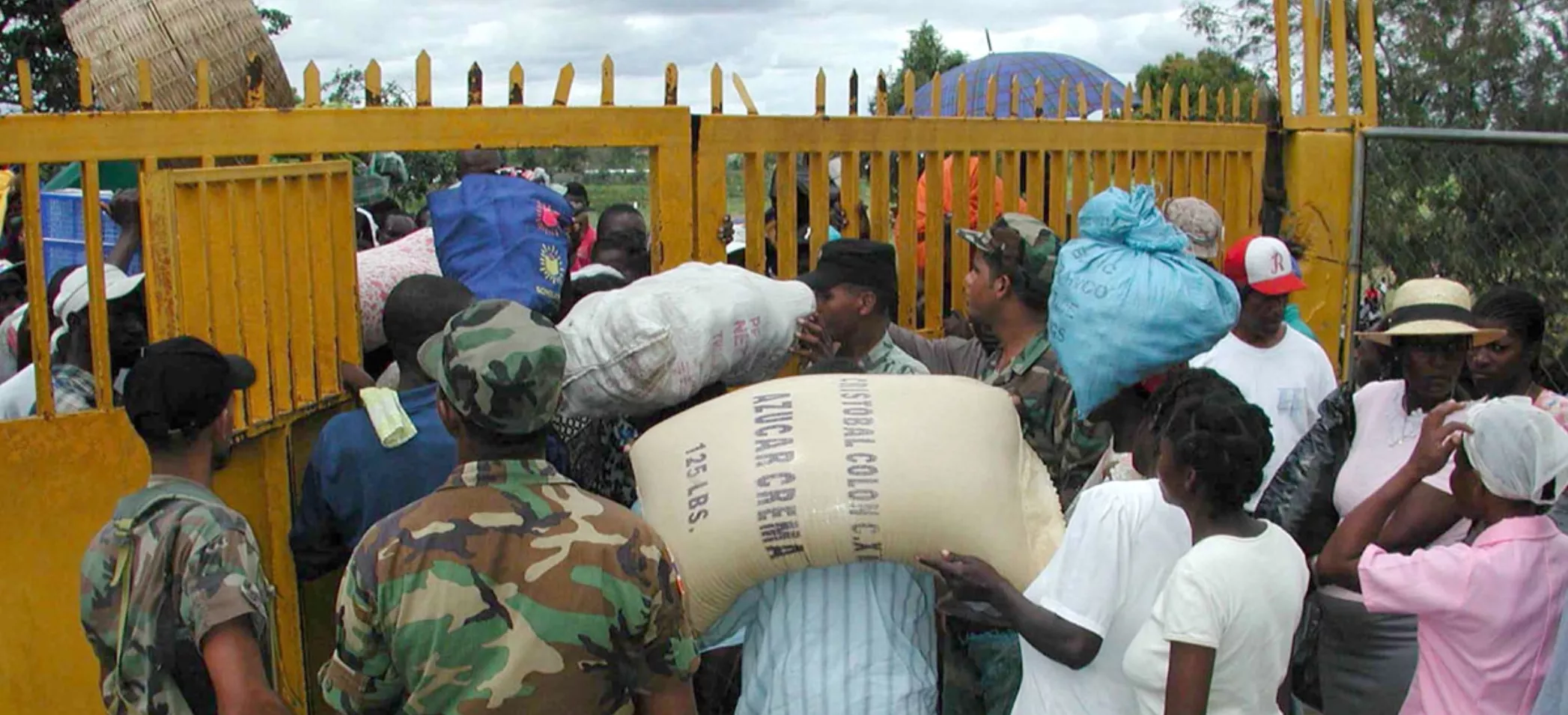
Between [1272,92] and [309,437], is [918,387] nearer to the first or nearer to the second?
[309,437]

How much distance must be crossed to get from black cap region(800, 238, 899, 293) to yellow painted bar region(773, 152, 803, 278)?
764 millimetres

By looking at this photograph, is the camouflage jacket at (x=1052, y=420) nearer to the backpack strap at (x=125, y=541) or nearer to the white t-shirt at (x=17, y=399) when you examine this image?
the backpack strap at (x=125, y=541)

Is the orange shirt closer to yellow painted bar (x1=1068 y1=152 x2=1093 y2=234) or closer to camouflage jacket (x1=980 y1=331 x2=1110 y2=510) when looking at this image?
yellow painted bar (x1=1068 y1=152 x2=1093 y2=234)

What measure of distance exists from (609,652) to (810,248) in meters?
2.73

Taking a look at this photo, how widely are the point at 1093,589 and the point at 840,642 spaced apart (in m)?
0.57

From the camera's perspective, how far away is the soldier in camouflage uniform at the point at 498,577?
2381 millimetres

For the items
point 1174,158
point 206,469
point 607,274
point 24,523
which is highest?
point 1174,158

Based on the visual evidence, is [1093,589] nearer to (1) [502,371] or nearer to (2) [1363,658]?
(1) [502,371]

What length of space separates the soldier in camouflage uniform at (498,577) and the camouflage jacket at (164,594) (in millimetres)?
400

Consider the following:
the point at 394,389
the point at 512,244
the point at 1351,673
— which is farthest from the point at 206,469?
the point at 1351,673

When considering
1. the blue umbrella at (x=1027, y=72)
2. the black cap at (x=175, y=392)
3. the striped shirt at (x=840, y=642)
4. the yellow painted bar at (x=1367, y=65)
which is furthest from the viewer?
the blue umbrella at (x=1027, y=72)

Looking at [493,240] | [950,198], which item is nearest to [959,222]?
[950,198]

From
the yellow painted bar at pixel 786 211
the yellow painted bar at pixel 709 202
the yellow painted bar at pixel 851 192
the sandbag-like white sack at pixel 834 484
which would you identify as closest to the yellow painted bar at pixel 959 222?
the yellow painted bar at pixel 851 192

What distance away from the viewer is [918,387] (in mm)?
3172
